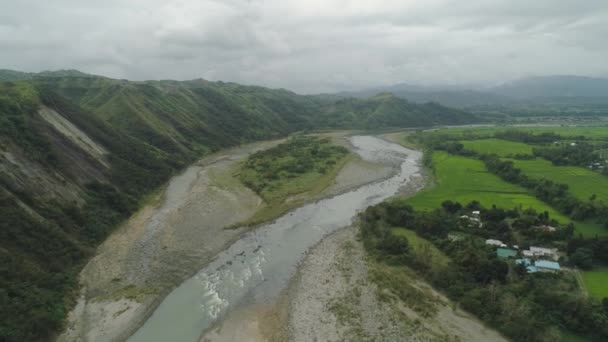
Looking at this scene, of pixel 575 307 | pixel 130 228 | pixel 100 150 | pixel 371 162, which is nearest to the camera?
pixel 575 307

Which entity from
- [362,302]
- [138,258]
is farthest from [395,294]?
[138,258]

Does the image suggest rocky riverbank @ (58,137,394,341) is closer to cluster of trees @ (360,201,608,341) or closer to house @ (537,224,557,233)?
cluster of trees @ (360,201,608,341)

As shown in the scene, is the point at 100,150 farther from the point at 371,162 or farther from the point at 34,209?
the point at 371,162

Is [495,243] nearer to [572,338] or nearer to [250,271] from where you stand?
[572,338]

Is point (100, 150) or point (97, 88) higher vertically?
point (97, 88)

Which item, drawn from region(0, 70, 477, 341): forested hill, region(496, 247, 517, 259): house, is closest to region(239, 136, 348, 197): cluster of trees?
region(0, 70, 477, 341): forested hill

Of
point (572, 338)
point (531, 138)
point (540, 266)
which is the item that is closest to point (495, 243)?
point (540, 266)
